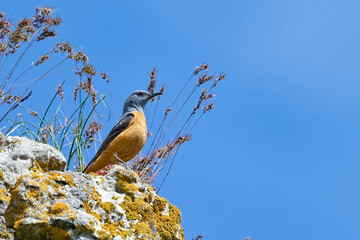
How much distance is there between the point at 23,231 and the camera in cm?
319

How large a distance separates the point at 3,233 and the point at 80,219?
407mm

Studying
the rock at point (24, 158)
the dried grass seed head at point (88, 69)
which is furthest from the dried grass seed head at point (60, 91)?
the rock at point (24, 158)

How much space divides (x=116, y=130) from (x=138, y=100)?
0.76 m

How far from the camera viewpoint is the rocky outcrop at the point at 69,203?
3.21 metres


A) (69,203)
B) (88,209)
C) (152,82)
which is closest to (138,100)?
(152,82)

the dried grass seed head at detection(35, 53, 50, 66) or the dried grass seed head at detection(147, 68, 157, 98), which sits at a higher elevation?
the dried grass seed head at detection(147, 68, 157, 98)

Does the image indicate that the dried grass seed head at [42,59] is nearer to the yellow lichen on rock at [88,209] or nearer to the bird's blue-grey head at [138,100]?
the bird's blue-grey head at [138,100]

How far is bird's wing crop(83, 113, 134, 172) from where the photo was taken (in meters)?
6.66

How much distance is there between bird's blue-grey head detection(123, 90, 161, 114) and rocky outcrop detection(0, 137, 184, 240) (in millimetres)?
3354

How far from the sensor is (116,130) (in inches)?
270

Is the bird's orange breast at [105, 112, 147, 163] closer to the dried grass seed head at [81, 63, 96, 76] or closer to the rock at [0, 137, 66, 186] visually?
the dried grass seed head at [81, 63, 96, 76]

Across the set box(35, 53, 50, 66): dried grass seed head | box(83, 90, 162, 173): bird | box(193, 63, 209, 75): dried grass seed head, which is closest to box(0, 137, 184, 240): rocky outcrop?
box(35, 53, 50, 66): dried grass seed head

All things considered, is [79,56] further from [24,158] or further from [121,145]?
[24,158]

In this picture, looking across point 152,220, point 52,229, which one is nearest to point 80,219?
point 52,229
